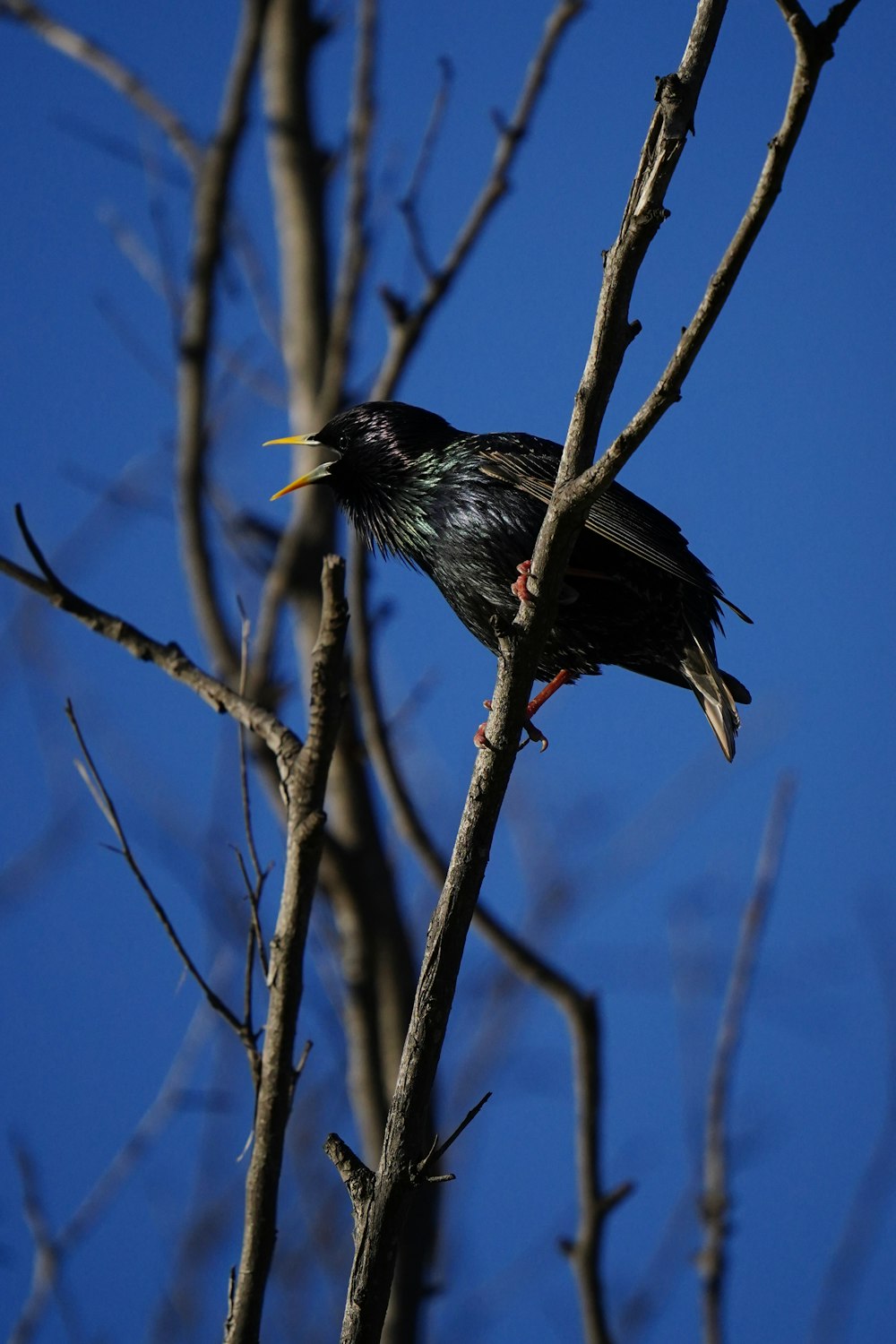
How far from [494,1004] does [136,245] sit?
483 centimetres

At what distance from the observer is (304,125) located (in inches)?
269

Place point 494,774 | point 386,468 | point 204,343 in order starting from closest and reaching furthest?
point 494,774
point 386,468
point 204,343

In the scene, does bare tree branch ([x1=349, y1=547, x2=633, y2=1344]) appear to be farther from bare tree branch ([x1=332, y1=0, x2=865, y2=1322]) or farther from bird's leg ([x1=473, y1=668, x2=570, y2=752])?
bare tree branch ([x1=332, y1=0, x2=865, y2=1322])

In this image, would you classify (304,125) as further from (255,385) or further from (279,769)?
(279,769)

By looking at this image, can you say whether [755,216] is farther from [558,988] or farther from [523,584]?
[558,988]

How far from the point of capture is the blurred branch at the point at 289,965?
286cm

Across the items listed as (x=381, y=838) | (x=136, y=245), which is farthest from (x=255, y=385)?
(x=381, y=838)

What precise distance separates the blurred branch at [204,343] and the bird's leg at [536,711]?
5.99 feet

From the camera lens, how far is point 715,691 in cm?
409

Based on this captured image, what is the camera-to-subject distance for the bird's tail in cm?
392

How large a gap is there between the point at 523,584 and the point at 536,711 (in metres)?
0.97

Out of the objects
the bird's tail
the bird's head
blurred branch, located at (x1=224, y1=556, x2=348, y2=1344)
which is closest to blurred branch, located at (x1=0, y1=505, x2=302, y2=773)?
blurred branch, located at (x1=224, y1=556, x2=348, y2=1344)

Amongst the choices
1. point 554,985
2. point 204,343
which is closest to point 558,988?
point 554,985

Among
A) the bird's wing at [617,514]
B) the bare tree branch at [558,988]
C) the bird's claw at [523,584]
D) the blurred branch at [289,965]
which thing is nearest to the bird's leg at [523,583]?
the bird's claw at [523,584]
